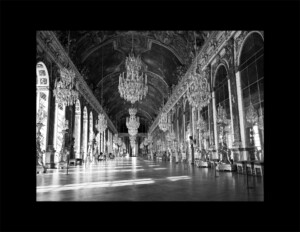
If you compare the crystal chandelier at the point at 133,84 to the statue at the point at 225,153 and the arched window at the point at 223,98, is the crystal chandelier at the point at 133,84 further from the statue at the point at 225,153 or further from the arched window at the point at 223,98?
the statue at the point at 225,153

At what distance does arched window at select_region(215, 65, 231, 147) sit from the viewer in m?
9.15

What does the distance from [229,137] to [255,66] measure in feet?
10.7

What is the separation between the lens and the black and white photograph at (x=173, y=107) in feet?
15.2

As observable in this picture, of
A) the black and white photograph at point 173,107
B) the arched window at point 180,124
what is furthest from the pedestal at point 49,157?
the arched window at point 180,124

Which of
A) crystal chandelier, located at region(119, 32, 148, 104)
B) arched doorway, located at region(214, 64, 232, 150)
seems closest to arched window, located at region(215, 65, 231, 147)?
arched doorway, located at region(214, 64, 232, 150)

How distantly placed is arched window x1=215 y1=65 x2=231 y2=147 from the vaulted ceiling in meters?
2.52

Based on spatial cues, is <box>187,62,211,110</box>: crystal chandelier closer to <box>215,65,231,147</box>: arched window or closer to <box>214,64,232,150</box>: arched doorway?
<box>214,64,232,150</box>: arched doorway

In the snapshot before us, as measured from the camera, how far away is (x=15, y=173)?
2.32 m

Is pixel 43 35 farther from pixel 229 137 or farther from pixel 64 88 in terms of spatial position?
pixel 229 137

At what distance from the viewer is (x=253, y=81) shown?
7617 millimetres

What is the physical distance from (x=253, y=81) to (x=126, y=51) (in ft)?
42.2

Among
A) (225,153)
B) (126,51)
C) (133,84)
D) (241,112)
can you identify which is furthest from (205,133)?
(126,51)

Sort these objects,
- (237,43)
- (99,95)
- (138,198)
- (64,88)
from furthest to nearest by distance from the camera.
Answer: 1. (99,95)
2. (237,43)
3. (64,88)
4. (138,198)
